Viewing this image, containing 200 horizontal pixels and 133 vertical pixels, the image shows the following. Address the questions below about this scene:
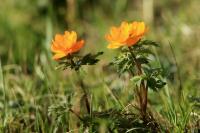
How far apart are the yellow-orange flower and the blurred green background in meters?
0.67

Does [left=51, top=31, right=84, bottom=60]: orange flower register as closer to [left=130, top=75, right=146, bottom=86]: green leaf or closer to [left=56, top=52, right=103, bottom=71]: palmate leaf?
[left=56, top=52, right=103, bottom=71]: palmate leaf

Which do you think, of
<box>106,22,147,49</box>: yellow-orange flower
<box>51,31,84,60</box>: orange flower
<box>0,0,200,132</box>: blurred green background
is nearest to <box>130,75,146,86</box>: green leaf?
<box>106,22,147,49</box>: yellow-orange flower

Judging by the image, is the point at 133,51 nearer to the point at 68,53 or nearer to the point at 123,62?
the point at 123,62

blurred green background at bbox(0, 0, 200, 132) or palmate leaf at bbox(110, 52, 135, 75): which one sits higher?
blurred green background at bbox(0, 0, 200, 132)

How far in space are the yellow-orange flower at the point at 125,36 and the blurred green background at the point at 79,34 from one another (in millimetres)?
670

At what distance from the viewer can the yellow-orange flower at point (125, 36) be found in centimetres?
198

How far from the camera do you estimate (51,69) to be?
3.41 metres

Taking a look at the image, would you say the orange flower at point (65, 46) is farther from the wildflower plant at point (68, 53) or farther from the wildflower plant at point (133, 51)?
the wildflower plant at point (133, 51)

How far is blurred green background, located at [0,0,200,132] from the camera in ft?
9.66

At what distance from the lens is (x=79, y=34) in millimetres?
4906

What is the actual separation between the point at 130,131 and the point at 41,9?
3091 mm

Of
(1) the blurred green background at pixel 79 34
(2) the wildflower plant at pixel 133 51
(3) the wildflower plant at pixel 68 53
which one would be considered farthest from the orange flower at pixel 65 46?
(1) the blurred green background at pixel 79 34

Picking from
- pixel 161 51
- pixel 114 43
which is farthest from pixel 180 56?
pixel 114 43

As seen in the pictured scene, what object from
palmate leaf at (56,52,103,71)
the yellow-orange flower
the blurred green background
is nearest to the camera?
the yellow-orange flower
